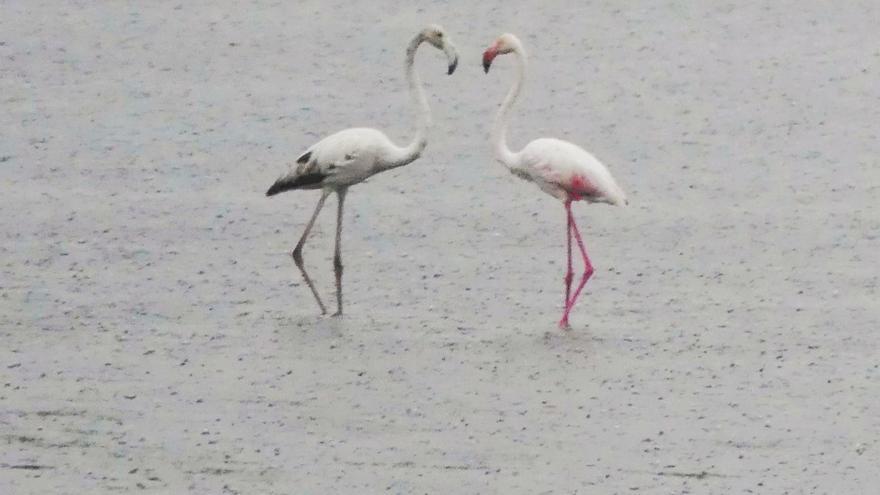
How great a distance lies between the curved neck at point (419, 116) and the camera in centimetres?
1219

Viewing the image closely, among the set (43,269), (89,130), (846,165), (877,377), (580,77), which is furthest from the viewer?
(580,77)

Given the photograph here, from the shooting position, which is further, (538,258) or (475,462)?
(538,258)

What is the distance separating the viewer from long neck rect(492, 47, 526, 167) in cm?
1235

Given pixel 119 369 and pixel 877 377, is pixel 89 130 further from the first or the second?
pixel 877 377

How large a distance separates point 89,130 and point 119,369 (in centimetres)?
536

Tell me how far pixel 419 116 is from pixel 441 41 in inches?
21.9

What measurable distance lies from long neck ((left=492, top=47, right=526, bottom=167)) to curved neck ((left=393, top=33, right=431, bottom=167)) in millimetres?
423

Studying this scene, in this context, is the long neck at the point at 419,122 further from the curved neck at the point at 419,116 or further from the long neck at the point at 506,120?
the long neck at the point at 506,120

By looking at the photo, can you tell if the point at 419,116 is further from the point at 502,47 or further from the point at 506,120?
the point at 502,47

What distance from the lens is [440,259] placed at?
12.1 m

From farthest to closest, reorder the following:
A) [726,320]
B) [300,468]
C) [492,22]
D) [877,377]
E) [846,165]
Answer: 1. [492,22]
2. [846,165]
3. [726,320]
4. [877,377]
5. [300,468]

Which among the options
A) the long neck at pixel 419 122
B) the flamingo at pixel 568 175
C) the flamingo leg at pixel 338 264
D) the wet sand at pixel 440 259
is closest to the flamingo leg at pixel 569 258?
the flamingo at pixel 568 175

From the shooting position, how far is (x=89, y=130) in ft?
49.9

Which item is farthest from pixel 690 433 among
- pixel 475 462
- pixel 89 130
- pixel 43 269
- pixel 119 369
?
pixel 89 130
